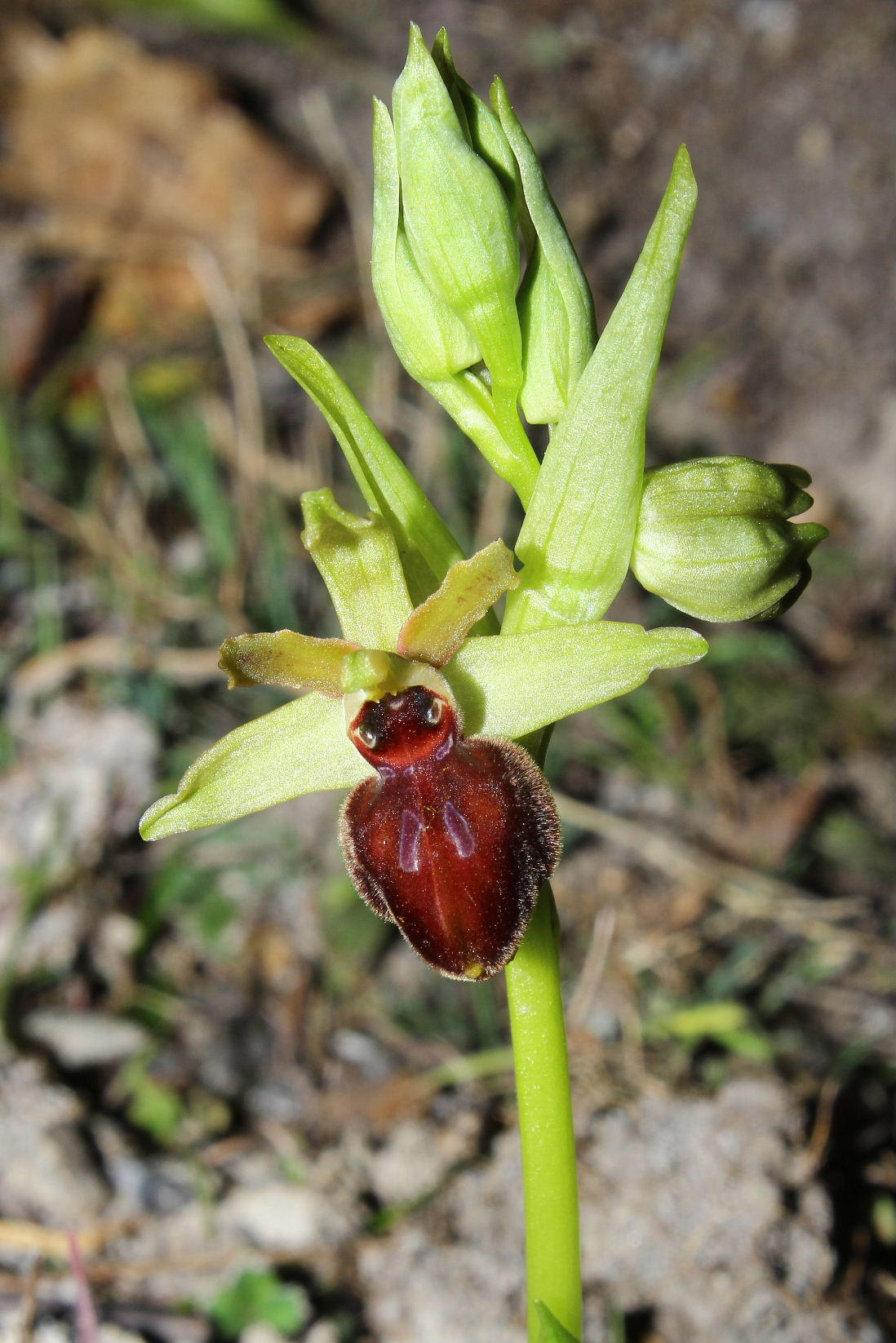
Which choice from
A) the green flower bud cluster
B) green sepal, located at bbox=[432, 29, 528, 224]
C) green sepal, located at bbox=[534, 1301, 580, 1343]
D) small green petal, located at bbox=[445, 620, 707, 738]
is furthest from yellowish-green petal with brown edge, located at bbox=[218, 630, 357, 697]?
green sepal, located at bbox=[534, 1301, 580, 1343]

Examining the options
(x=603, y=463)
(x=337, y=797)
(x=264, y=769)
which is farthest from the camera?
(x=337, y=797)

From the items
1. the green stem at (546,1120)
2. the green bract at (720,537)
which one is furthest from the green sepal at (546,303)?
the green stem at (546,1120)

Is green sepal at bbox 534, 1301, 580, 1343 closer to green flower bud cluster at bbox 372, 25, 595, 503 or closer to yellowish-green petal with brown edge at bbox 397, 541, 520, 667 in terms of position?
yellowish-green petal with brown edge at bbox 397, 541, 520, 667

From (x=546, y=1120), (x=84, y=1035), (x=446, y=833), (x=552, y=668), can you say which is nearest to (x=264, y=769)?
(x=446, y=833)

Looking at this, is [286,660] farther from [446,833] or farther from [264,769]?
[446,833]

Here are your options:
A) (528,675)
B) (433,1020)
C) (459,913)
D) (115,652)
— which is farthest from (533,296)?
(115,652)

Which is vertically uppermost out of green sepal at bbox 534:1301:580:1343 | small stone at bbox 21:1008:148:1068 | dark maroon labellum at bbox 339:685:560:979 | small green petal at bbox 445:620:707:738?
small green petal at bbox 445:620:707:738

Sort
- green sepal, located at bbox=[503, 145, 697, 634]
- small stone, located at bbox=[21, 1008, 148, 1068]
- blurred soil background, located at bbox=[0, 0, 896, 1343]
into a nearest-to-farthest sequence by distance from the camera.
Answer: green sepal, located at bbox=[503, 145, 697, 634], blurred soil background, located at bbox=[0, 0, 896, 1343], small stone, located at bbox=[21, 1008, 148, 1068]
